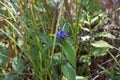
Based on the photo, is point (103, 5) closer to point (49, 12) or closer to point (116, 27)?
point (116, 27)

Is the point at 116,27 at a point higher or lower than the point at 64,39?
lower

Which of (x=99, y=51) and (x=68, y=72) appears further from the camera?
(x=99, y=51)

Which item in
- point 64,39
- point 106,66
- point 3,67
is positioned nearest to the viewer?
point 64,39

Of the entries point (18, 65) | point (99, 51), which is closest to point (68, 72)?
point (18, 65)

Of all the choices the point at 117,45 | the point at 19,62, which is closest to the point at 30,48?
the point at 19,62

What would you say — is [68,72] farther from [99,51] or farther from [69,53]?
[99,51]

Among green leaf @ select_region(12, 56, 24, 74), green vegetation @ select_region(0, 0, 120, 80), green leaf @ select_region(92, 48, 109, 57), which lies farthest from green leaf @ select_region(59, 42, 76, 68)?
green leaf @ select_region(92, 48, 109, 57)

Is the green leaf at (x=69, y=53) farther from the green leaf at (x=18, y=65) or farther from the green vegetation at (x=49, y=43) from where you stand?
the green leaf at (x=18, y=65)

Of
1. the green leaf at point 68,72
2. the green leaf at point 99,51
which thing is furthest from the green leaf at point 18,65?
the green leaf at point 99,51
